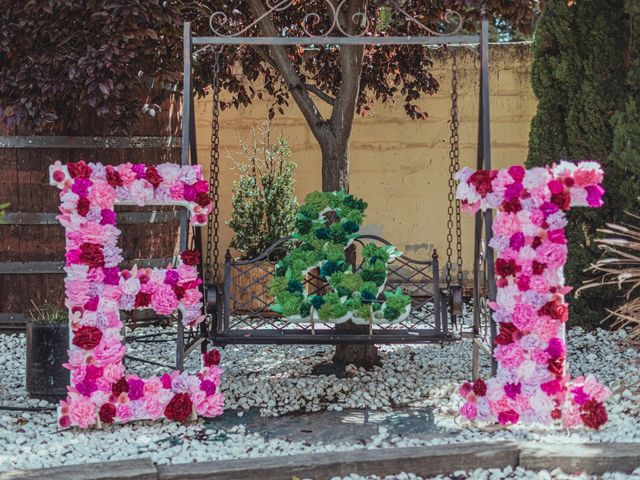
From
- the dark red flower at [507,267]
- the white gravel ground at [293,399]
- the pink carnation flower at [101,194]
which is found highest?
the pink carnation flower at [101,194]

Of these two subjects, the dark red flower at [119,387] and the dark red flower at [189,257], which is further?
the dark red flower at [189,257]

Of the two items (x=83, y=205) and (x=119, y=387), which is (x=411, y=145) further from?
(x=119, y=387)

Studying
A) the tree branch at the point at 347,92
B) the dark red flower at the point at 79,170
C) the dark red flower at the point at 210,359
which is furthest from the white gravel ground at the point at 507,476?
the tree branch at the point at 347,92

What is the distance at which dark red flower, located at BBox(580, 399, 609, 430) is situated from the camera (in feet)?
15.0

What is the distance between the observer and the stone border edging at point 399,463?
3867 mm

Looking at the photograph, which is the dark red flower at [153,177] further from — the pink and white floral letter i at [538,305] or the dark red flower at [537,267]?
the dark red flower at [537,267]

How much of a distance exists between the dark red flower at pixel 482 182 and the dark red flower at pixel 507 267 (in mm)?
359

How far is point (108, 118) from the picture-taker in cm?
706

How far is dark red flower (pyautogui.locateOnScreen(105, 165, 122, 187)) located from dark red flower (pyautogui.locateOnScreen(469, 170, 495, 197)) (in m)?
1.79


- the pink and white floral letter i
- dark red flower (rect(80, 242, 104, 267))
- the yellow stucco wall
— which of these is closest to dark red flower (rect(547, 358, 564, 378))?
the pink and white floral letter i

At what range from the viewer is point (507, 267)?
4660 millimetres

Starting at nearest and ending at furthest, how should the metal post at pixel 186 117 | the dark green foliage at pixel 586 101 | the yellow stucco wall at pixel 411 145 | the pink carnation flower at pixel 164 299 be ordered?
the pink carnation flower at pixel 164 299
the metal post at pixel 186 117
the dark green foliage at pixel 586 101
the yellow stucco wall at pixel 411 145

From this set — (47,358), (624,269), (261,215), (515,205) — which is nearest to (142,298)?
(47,358)

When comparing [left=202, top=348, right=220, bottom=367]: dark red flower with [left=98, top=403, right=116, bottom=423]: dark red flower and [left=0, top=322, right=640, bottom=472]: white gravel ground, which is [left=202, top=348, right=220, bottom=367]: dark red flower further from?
[left=98, top=403, right=116, bottom=423]: dark red flower
